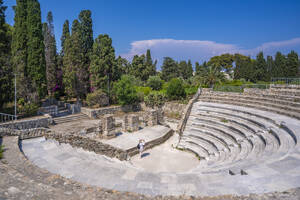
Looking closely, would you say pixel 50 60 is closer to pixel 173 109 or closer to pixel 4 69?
pixel 4 69

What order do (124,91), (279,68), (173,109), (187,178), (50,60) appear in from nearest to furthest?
(187,178) → (124,91) → (173,109) → (50,60) → (279,68)

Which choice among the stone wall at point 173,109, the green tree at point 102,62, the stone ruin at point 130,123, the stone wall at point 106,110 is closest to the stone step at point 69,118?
the stone wall at point 106,110

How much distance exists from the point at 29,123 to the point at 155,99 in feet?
44.2

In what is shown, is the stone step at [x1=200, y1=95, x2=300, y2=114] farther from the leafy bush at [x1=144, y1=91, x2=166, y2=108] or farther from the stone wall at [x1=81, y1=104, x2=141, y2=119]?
the stone wall at [x1=81, y1=104, x2=141, y2=119]

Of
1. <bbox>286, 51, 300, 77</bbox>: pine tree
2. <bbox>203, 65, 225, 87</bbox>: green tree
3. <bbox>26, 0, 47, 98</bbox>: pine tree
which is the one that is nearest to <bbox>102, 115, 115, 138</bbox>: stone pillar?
<bbox>26, 0, 47, 98</bbox>: pine tree

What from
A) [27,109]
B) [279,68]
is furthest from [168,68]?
[27,109]

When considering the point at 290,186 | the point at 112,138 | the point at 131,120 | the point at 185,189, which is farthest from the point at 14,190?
the point at 131,120

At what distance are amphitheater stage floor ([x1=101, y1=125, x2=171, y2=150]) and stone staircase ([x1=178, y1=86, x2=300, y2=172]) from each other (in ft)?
6.79

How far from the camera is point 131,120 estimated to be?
15.4 m

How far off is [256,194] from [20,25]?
864 inches

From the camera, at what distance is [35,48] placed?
18609 mm

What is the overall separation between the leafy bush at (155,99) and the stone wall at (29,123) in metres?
11.3

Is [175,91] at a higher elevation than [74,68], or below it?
→ below

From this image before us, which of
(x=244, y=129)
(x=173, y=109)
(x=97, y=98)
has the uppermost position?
(x=97, y=98)
